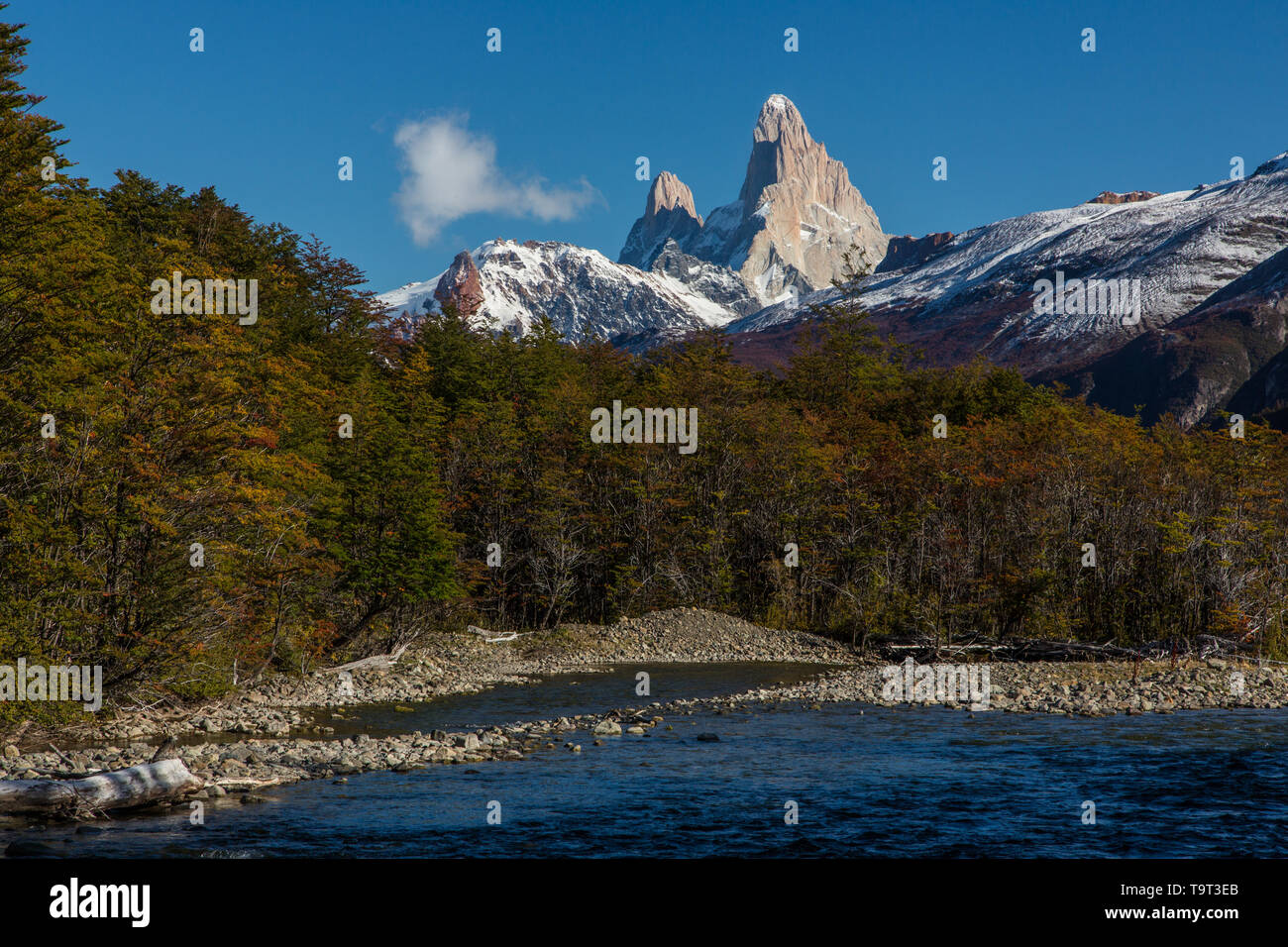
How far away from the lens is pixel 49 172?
25.3 meters

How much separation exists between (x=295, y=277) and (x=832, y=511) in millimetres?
33815

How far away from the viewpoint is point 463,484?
→ 44688mm

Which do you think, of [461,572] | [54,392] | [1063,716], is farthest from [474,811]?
[461,572]

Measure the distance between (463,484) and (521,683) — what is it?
58.4ft

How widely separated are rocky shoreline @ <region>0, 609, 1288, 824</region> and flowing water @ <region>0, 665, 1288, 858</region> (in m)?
0.96

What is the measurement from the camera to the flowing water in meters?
11.4

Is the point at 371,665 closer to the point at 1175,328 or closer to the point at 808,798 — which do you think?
the point at 808,798

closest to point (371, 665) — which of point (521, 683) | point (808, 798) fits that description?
point (521, 683)

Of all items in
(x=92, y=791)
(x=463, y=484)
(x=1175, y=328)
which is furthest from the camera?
(x=1175, y=328)

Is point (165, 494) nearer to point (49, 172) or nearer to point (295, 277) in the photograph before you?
point (49, 172)

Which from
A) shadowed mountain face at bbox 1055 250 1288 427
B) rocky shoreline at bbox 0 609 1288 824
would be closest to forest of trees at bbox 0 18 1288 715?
rocky shoreline at bbox 0 609 1288 824

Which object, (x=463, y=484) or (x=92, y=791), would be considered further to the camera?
(x=463, y=484)

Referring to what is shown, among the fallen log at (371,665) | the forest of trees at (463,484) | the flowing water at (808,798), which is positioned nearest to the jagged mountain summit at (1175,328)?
the forest of trees at (463,484)

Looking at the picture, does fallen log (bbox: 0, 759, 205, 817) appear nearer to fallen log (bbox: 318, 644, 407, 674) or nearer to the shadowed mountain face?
fallen log (bbox: 318, 644, 407, 674)
